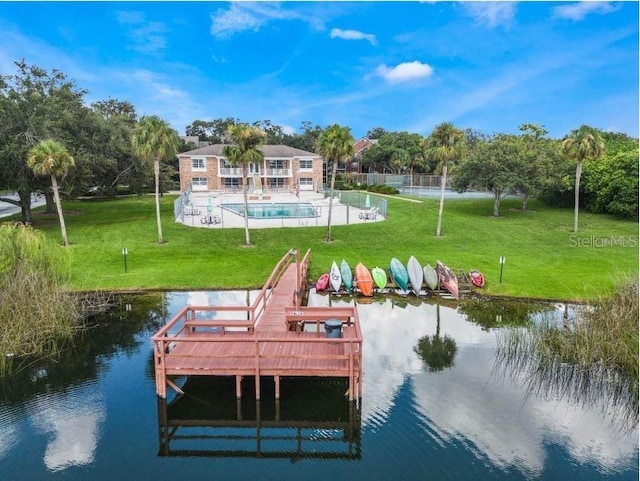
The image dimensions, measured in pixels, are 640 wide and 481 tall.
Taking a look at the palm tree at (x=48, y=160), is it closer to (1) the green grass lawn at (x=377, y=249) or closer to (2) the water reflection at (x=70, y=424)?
(1) the green grass lawn at (x=377, y=249)

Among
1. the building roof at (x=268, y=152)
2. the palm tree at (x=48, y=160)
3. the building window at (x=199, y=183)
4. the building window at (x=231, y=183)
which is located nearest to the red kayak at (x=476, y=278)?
the palm tree at (x=48, y=160)

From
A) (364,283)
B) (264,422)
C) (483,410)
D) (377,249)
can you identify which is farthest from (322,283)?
(483,410)

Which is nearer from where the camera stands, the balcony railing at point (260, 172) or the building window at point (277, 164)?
the balcony railing at point (260, 172)

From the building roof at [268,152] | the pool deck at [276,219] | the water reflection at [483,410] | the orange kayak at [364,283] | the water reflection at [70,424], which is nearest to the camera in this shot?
the water reflection at [70,424]

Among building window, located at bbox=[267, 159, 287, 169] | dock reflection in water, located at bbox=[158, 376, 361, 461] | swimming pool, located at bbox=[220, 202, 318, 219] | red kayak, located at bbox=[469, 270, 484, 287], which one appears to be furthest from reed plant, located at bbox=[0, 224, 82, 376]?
building window, located at bbox=[267, 159, 287, 169]

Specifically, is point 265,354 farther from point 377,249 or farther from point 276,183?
point 276,183

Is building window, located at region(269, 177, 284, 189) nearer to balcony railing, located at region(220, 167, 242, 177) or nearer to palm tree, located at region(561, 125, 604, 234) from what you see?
balcony railing, located at region(220, 167, 242, 177)
